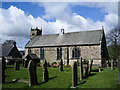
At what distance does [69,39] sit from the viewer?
120 ft

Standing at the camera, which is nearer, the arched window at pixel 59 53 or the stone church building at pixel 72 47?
the stone church building at pixel 72 47

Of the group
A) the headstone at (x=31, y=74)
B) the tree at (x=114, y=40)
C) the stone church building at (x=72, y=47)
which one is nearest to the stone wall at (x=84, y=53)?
the stone church building at (x=72, y=47)

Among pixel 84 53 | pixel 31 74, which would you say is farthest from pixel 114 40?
pixel 31 74

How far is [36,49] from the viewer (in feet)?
131

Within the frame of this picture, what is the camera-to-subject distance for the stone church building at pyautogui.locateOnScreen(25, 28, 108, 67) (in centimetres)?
3203

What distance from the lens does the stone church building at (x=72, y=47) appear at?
Answer: 105 ft

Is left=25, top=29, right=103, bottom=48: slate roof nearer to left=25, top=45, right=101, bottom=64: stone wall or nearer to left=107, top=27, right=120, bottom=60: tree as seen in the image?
left=25, top=45, right=101, bottom=64: stone wall

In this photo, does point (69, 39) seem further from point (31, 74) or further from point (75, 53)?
point (31, 74)

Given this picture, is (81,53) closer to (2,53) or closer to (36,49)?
(36,49)

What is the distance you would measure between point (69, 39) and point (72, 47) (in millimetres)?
2756

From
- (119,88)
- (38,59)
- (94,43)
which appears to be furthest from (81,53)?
(119,88)

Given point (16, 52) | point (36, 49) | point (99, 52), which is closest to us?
point (99, 52)

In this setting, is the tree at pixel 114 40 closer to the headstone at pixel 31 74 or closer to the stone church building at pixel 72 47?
the stone church building at pixel 72 47

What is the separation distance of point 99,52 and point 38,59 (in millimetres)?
15740
